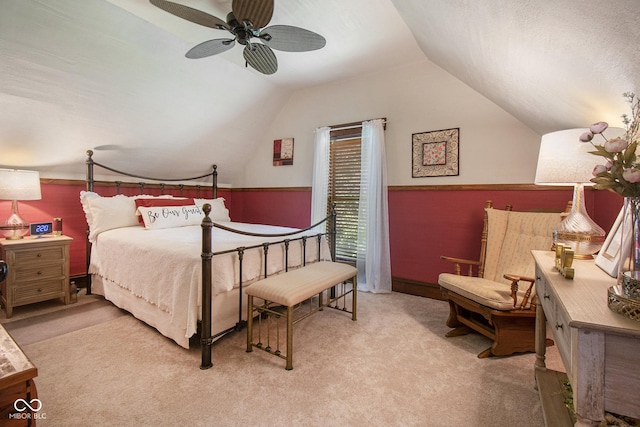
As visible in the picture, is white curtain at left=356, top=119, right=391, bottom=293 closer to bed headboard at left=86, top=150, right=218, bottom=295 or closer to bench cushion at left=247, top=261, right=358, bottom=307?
bench cushion at left=247, top=261, right=358, bottom=307

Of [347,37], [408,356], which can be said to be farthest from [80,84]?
[408,356]

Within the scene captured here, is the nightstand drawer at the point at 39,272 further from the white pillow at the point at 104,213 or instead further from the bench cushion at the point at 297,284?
the bench cushion at the point at 297,284

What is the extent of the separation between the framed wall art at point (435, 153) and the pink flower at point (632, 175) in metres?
2.35

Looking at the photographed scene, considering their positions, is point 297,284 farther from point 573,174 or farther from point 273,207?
point 273,207

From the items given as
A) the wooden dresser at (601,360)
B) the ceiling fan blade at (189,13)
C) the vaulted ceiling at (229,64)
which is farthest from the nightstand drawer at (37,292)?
the wooden dresser at (601,360)

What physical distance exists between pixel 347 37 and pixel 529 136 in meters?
1.98

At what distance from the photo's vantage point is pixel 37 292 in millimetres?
2742

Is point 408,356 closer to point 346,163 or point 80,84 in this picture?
point 346,163

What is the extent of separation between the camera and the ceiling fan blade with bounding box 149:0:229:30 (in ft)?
5.64

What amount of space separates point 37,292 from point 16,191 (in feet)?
3.05

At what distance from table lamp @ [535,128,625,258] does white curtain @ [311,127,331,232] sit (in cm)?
257

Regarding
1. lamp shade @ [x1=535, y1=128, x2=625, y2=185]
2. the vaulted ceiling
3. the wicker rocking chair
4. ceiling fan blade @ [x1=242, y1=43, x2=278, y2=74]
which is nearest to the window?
the vaulted ceiling

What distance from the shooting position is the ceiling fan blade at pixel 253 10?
5.43 ft

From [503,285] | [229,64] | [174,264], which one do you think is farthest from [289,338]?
[229,64]
